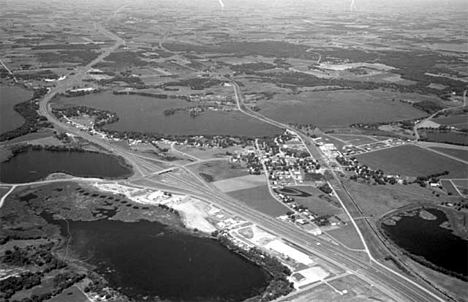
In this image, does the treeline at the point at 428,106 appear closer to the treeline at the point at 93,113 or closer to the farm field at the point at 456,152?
the farm field at the point at 456,152

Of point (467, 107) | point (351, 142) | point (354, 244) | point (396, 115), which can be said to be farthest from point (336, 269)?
point (467, 107)

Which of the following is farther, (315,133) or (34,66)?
(34,66)

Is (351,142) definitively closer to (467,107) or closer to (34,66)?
(467,107)

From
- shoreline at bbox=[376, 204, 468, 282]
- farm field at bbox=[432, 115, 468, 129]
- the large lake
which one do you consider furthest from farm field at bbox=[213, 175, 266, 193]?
farm field at bbox=[432, 115, 468, 129]

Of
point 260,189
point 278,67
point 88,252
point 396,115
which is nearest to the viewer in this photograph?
point 88,252

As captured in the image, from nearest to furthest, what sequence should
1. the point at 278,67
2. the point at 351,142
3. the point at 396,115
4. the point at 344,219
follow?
the point at 344,219
the point at 351,142
the point at 396,115
the point at 278,67

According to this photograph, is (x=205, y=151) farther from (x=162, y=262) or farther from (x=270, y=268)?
(x=270, y=268)

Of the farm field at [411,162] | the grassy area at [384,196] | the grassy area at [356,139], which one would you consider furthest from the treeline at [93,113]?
the grassy area at [384,196]
